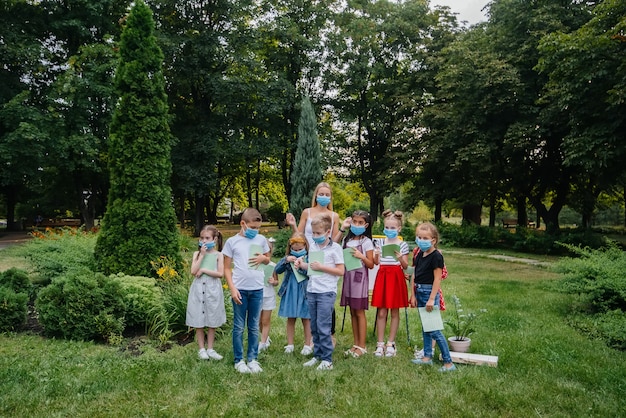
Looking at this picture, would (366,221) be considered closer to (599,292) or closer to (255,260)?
(255,260)

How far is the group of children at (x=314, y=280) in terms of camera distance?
4551mm

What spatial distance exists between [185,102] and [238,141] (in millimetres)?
4230

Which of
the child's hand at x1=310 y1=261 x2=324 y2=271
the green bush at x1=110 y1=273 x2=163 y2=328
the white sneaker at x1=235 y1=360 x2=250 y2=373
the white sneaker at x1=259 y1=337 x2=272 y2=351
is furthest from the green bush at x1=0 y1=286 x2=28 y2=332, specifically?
the child's hand at x1=310 y1=261 x2=324 y2=271

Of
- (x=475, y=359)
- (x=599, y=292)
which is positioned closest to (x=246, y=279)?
(x=475, y=359)

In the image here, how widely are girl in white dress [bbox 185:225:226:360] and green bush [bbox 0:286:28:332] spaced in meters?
2.68

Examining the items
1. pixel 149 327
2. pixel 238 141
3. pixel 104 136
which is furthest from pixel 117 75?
pixel 238 141

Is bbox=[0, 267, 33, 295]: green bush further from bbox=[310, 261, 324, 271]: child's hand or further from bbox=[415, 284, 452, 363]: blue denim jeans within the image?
bbox=[415, 284, 452, 363]: blue denim jeans

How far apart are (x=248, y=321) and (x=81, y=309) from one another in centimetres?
240

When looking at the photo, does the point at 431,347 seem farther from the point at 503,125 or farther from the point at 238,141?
Result: the point at 238,141

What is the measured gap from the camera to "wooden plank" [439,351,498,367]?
15.0 ft

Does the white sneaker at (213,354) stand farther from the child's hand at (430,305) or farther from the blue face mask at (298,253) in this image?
the child's hand at (430,305)

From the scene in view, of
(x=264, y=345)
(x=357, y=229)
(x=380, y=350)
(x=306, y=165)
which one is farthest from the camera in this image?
(x=306, y=165)

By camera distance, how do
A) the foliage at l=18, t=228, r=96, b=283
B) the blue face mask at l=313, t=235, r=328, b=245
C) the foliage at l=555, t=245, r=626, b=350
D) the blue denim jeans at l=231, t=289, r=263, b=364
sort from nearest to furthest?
1. the blue denim jeans at l=231, t=289, r=263, b=364
2. the blue face mask at l=313, t=235, r=328, b=245
3. the foliage at l=555, t=245, r=626, b=350
4. the foliage at l=18, t=228, r=96, b=283

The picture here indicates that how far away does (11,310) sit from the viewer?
18.9 ft
